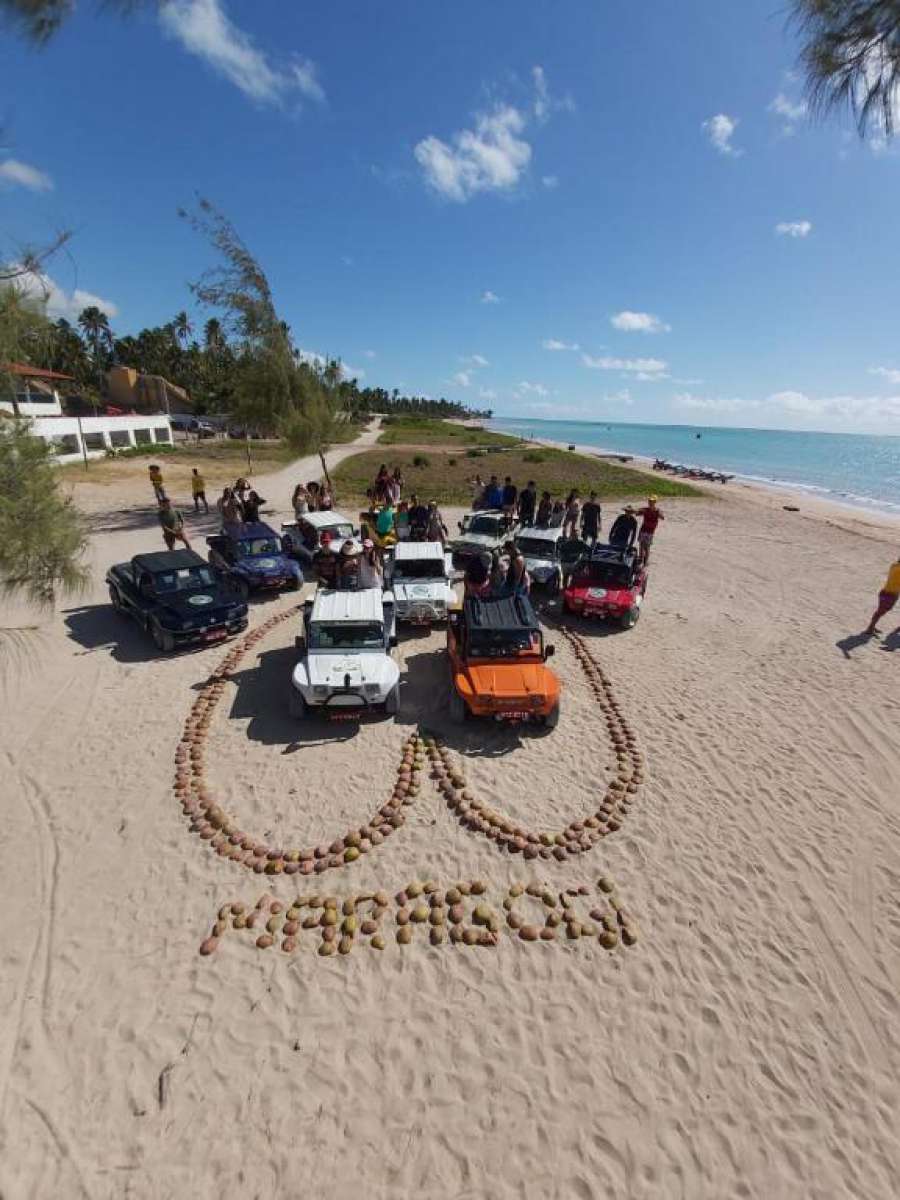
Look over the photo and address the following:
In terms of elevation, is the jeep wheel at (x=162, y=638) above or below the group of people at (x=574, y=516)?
below

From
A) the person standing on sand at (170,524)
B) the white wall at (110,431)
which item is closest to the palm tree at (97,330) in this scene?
the white wall at (110,431)

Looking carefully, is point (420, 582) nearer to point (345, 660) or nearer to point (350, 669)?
point (345, 660)

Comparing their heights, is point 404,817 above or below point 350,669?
below

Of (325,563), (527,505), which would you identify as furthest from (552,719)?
(527,505)

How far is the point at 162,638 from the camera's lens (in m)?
10.6

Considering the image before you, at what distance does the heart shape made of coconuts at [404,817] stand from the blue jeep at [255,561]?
5.29 metres

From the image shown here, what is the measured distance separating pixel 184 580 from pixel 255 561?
2683mm

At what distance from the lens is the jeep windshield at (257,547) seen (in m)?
13.9

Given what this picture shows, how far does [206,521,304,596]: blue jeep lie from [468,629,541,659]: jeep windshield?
6.73 metres

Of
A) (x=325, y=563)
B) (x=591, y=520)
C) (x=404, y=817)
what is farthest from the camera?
(x=591, y=520)

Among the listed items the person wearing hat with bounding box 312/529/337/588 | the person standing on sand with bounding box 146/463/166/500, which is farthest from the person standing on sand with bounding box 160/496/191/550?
the person wearing hat with bounding box 312/529/337/588

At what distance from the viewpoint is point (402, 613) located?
11547 mm

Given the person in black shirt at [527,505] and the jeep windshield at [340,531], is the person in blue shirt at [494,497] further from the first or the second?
the jeep windshield at [340,531]

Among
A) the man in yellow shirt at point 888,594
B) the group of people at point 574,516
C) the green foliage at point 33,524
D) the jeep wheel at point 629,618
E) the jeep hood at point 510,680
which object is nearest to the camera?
the green foliage at point 33,524
